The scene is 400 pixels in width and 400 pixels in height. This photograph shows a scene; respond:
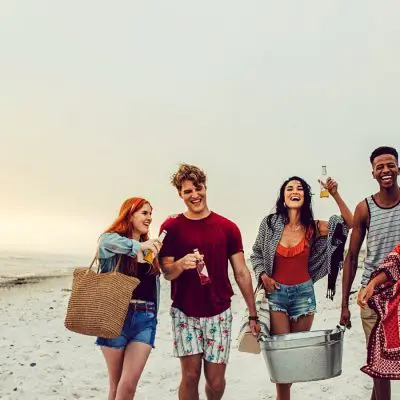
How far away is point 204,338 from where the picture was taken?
4.54m

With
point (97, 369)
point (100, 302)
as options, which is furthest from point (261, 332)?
point (97, 369)

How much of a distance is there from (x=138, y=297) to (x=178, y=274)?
0.36 m

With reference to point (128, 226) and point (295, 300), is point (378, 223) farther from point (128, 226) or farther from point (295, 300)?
point (128, 226)

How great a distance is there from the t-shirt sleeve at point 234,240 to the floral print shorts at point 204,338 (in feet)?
1.76

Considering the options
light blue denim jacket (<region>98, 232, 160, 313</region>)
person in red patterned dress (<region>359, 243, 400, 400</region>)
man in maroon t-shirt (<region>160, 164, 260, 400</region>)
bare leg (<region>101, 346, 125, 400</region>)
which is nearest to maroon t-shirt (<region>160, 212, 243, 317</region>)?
man in maroon t-shirt (<region>160, 164, 260, 400</region>)

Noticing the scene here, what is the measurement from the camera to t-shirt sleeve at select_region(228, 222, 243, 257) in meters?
4.70

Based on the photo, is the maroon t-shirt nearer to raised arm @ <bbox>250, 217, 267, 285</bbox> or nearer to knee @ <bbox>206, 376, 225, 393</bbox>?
raised arm @ <bbox>250, 217, 267, 285</bbox>

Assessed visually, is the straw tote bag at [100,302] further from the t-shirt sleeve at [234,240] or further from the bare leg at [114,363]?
the t-shirt sleeve at [234,240]

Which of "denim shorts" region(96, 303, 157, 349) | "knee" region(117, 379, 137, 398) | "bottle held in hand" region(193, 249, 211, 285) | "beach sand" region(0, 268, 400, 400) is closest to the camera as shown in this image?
"knee" region(117, 379, 137, 398)

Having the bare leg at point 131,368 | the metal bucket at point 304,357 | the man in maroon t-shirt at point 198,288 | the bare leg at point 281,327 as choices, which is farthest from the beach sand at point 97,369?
the bare leg at point 131,368

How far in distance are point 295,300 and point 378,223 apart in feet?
3.00

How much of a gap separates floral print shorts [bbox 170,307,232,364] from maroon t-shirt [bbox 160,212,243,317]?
0.19 feet

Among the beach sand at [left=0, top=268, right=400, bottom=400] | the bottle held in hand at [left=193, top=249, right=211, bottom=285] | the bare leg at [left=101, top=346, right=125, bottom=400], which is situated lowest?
the beach sand at [left=0, top=268, right=400, bottom=400]

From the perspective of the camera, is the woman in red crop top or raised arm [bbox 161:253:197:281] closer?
raised arm [bbox 161:253:197:281]
